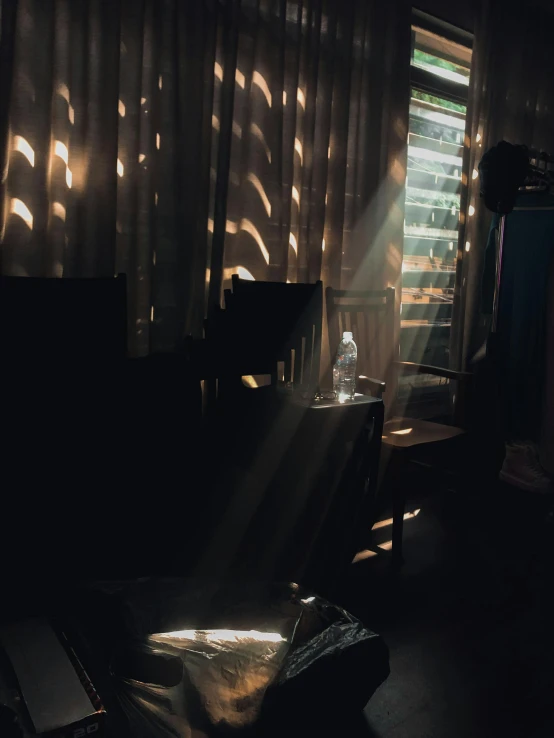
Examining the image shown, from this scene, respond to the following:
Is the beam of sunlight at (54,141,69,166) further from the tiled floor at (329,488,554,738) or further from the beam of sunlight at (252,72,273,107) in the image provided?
the tiled floor at (329,488,554,738)

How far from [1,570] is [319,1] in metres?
2.44

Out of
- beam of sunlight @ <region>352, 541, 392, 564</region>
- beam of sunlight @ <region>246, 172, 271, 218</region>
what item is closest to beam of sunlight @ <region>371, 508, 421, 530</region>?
beam of sunlight @ <region>352, 541, 392, 564</region>

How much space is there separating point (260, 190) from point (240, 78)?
426 millimetres

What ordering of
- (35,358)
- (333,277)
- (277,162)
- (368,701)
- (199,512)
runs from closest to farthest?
(368,701) → (35,358) → (199,512) → (277,162) → (333,277)

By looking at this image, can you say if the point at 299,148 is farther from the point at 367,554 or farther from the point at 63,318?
the point at 367,554

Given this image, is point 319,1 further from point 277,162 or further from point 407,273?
point 407,273

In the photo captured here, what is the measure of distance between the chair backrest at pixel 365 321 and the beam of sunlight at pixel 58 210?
110cm

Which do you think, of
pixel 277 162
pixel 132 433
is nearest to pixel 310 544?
pixel 132 433

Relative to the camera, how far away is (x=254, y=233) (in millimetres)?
2525

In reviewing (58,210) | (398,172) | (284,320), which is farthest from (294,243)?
(58,210)

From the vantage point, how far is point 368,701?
1559 millimetres

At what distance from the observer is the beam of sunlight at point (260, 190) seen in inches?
98.1

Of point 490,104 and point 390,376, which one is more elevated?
point 490,104

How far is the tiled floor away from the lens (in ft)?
5.06
